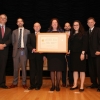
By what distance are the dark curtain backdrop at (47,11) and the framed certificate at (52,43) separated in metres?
2.41

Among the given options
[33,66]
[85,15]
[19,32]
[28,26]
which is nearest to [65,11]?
[85,15]

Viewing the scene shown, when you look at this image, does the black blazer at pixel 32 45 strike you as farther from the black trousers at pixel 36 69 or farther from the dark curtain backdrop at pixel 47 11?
the dark curtain backdrop at pixel 47 11

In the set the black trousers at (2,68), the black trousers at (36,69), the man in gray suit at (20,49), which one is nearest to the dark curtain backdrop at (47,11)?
the man in gray suit at (20,49)

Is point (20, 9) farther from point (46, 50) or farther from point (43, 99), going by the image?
point (43, 99)

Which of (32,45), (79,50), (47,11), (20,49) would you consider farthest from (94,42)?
(47,11)

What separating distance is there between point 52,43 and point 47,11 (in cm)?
270

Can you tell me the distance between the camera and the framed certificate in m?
3.83

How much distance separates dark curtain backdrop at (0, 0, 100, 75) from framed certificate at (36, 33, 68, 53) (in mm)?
2412

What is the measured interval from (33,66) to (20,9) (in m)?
3.01

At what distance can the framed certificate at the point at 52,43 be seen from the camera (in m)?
3.83

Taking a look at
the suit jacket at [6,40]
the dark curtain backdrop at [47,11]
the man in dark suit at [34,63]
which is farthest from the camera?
the dark curtain backdrop at [47,11]

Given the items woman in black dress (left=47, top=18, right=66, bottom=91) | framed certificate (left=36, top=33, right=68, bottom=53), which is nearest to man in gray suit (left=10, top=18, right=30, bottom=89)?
framed certificate (left=36, top=33, right=68, bottom=53)

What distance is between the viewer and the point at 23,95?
11.4ft

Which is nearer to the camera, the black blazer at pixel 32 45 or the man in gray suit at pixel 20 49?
the black blazer at pixel 32 45
